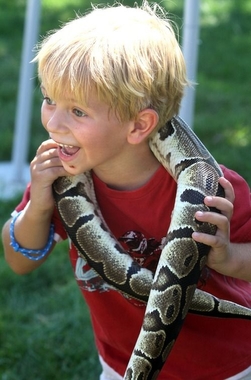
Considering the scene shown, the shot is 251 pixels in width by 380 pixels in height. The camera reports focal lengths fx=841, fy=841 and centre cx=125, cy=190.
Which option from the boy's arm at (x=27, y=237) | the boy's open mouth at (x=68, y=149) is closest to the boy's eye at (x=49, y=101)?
the boy's open mouth at (x=68, y=149)

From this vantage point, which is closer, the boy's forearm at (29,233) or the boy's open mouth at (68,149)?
the boy's open mouth at (68,149)

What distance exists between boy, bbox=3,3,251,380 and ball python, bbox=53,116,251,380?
6cm

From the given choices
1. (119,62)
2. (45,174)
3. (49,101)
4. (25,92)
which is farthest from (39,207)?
(25,92)

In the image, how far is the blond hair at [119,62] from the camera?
2.56 meters

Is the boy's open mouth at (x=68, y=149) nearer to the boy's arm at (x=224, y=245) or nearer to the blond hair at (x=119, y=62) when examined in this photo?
the blond hair at (x=119, y=62)

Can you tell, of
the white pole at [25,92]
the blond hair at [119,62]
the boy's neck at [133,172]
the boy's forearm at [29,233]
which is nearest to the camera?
the blond hair at [119,62]

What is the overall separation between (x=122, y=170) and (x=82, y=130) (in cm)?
31

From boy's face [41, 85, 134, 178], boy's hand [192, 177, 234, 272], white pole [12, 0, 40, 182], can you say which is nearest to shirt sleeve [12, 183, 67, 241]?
boy's face [41, 85, 134, 178]

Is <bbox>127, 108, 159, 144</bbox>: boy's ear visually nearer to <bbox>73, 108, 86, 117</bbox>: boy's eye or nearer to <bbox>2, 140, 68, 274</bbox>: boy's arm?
<bbox>73, 108, 86, 117</bbox>: boy's eye

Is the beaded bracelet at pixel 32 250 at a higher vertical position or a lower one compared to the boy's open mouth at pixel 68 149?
lower

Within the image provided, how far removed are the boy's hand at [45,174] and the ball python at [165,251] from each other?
4 centimetres

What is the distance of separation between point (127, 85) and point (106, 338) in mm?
1024

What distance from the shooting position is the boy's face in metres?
2.59

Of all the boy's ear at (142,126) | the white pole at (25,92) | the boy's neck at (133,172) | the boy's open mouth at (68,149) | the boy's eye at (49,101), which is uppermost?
the boy's eye at (49,101)
